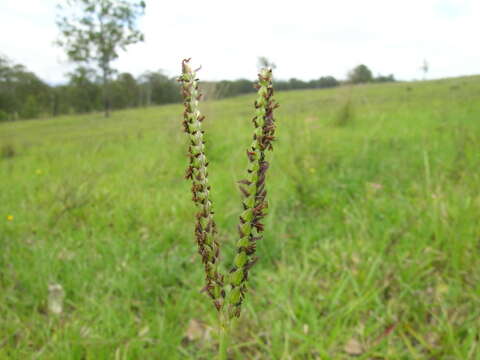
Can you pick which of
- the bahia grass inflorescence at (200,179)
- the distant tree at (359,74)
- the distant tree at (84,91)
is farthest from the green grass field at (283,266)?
the distant tree at (84,91)

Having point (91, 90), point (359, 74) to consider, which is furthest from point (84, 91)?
point (359, 74)

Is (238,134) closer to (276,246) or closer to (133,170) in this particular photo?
(133,170)

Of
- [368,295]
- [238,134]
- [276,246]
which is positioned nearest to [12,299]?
[276,246]

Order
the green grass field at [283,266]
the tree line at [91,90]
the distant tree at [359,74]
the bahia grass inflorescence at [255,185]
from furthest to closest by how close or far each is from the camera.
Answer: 1. the distant tree at [359,74]
2. the tree line at [91,90]
3. the green grass field at [283,266]
4. the bahia grass inflorescence at [255,185]

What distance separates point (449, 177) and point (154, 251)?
2969 millimetres

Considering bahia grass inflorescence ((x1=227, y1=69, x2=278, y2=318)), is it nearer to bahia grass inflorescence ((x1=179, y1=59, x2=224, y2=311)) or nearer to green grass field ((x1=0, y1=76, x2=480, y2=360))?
bahia grass inflorescence ((x1=179, y1=59, x2=224, y2=311))

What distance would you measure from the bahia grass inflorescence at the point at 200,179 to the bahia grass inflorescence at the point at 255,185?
0.14ft

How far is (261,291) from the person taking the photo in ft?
7.51

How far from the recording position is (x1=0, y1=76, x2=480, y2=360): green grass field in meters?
1.83

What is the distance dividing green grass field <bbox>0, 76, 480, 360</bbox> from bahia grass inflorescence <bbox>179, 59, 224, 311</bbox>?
0.88 feet

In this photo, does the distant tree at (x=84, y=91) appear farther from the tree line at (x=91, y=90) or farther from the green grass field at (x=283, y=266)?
the green grass field at (x=283, y=266)

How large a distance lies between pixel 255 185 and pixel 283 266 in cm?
198

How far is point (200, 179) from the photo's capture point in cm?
59

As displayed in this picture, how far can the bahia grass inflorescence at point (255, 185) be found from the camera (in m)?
0.54
